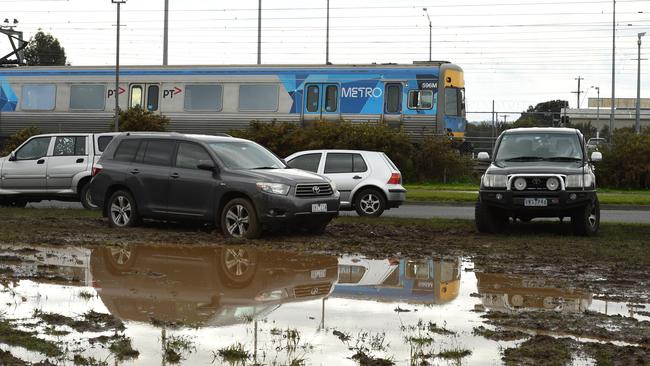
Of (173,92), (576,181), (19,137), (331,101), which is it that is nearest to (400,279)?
(576,181)

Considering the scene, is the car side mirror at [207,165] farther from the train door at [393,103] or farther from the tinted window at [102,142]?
the train door at [393,103]

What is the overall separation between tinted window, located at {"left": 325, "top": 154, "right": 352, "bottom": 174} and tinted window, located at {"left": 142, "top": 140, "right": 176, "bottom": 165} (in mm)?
4973

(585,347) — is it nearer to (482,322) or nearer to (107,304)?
(482,322)

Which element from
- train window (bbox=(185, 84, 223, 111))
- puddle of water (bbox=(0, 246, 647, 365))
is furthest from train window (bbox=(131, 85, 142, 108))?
puddle of water (bbox=(0, 246, 647, 365))

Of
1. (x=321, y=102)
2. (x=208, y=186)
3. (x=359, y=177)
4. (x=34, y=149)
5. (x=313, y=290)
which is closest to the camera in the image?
(x=313, y=290)

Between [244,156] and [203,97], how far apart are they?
68.6 feet

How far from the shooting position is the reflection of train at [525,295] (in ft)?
29.1

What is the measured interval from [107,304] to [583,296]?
453cm

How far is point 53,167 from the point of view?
20594mm

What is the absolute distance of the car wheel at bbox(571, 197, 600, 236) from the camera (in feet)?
49.3

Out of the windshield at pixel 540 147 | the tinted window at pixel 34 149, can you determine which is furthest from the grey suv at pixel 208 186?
the tinted window at pixel 34 149

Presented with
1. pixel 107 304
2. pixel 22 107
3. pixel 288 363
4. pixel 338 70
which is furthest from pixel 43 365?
pixel 22 107

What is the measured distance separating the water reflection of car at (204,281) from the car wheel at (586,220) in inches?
188

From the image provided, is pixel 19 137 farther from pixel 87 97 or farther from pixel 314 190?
pixel 314 190
